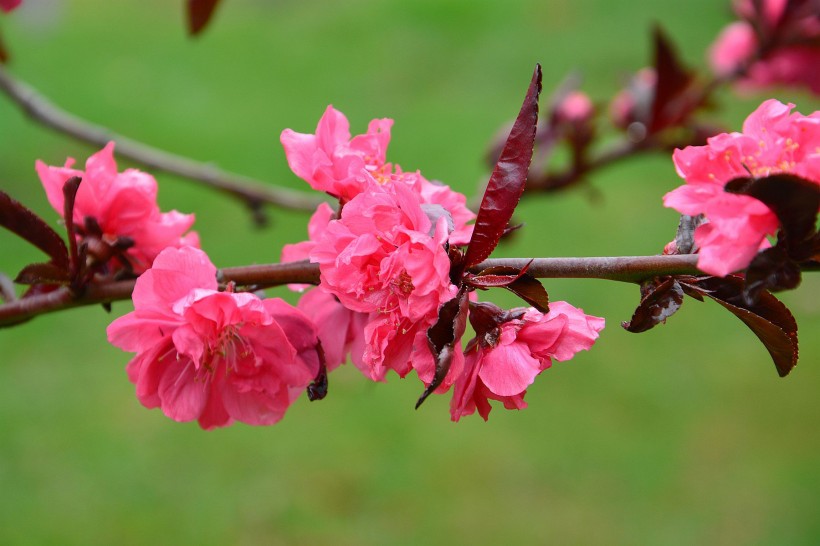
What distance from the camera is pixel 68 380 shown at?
294 centimetres

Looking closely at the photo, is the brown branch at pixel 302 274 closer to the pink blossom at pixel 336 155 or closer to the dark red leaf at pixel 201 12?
the pink blossom at pixel 336 155

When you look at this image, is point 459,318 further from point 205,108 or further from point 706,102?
point 205,108

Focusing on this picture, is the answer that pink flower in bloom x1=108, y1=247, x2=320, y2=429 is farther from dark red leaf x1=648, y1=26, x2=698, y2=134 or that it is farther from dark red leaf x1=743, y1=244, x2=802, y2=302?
dark red leaf x1=648, y1=26, x2=698, y2=134

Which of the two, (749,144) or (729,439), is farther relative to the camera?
(729,439)

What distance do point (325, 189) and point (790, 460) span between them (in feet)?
7.91

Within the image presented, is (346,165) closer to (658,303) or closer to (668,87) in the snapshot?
(658,303)

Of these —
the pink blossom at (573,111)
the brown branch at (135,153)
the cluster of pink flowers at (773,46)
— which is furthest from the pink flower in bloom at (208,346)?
the cluster of pink flowers at (773,46)

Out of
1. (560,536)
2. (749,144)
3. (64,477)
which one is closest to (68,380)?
(64,477)

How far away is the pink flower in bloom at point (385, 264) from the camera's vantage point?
614 mm

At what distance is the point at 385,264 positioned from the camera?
625 millimetres

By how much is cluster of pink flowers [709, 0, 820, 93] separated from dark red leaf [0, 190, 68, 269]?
1360mm

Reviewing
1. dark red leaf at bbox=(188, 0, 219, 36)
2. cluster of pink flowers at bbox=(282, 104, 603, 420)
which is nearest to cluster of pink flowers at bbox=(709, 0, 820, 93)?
dark red leaf at bbox=(188, 0, 219, 36)

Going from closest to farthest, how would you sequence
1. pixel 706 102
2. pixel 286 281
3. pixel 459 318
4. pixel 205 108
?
pixel 459 318 < pixel 286 281 < pixel 706 102 < pixel 205 108

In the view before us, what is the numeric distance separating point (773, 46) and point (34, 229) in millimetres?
1388
